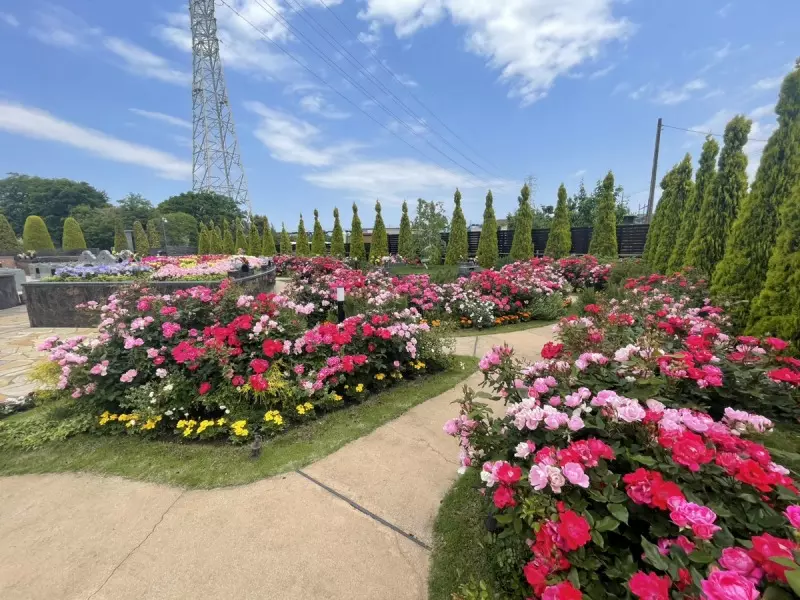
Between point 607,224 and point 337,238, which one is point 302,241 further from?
point 607,224

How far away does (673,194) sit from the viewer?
8547 millimetres

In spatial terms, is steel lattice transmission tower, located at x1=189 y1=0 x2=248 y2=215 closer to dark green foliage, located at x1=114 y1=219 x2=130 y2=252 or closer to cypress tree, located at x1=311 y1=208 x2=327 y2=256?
dark green foliage, located at x1=114 y1=219 x2=130 y2=252

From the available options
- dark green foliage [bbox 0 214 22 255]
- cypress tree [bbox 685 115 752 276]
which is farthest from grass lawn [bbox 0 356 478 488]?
dark green foliage [bbox 0 214 22 255]

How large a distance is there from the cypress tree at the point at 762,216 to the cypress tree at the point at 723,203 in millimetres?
1683

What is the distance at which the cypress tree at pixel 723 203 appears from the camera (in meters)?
5.52

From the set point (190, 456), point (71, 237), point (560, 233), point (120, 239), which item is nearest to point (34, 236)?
point (71, 237)

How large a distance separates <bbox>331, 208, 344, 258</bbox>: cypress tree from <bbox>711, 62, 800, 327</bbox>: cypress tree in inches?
648

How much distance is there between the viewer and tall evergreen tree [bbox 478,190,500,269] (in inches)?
541

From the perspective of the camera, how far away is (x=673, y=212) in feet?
27.1

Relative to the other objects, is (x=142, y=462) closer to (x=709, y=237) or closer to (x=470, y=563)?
(x=470, y=563)

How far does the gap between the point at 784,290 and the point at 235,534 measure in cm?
440

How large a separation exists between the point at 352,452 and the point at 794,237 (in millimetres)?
4049

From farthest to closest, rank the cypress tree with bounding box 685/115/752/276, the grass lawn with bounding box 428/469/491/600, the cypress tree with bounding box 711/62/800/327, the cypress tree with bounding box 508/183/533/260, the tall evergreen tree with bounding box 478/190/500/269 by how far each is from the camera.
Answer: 1. the tall evergreen tree with bounding box 478/190/500/269
2. the cypress tree with bounding box 508/183/533/260
3. the cypress tree with bounding box 685/115/752/276
4. the cypress tree with bounding box 711/62/800/327
5. the grass lawn with bounding box 428/469/491/600

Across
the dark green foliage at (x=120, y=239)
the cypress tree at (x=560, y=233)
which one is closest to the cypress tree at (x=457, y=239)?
the cypress tree at (x=560, y=233)
